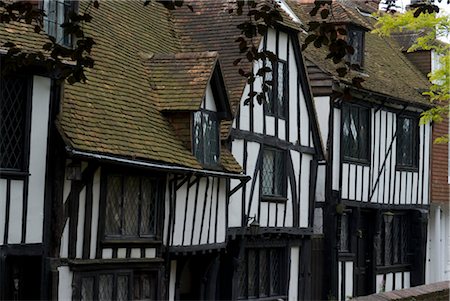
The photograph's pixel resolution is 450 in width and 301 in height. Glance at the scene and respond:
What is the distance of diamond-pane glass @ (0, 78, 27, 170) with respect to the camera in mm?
12211

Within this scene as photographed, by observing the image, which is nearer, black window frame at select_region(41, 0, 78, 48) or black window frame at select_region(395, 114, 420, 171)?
black window frame at select_region(41, 0, 78, 48)

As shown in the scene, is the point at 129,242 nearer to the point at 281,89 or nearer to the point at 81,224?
the point at 81,224

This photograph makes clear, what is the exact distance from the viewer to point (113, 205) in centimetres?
1469

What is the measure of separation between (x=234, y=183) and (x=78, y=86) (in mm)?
5020

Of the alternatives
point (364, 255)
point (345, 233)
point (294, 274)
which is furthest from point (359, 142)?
point (294, 274)

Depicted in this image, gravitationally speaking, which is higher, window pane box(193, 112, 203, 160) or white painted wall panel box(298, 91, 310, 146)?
white painted wall panel box(298, 91, 310, 146)

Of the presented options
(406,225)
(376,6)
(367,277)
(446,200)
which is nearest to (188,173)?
(367,277)

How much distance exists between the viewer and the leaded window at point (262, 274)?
20.0 metres

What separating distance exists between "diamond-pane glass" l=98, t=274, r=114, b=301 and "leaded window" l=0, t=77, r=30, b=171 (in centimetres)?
278

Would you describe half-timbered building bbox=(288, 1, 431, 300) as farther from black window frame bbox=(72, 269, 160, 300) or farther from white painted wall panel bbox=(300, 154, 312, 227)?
black window frame bbox=(72, 269, 160, 300)

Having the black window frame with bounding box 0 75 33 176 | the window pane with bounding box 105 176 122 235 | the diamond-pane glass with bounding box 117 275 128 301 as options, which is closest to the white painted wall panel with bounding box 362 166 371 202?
the diamond-pane glass with bounding box 117 275 128 301

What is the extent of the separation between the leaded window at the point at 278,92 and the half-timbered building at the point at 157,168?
4cm

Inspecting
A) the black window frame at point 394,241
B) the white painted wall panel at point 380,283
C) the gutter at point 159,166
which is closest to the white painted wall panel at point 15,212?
the gutter at point 159,166

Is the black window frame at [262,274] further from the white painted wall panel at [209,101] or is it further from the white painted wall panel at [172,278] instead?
the white painted wall panel at [209,101]
